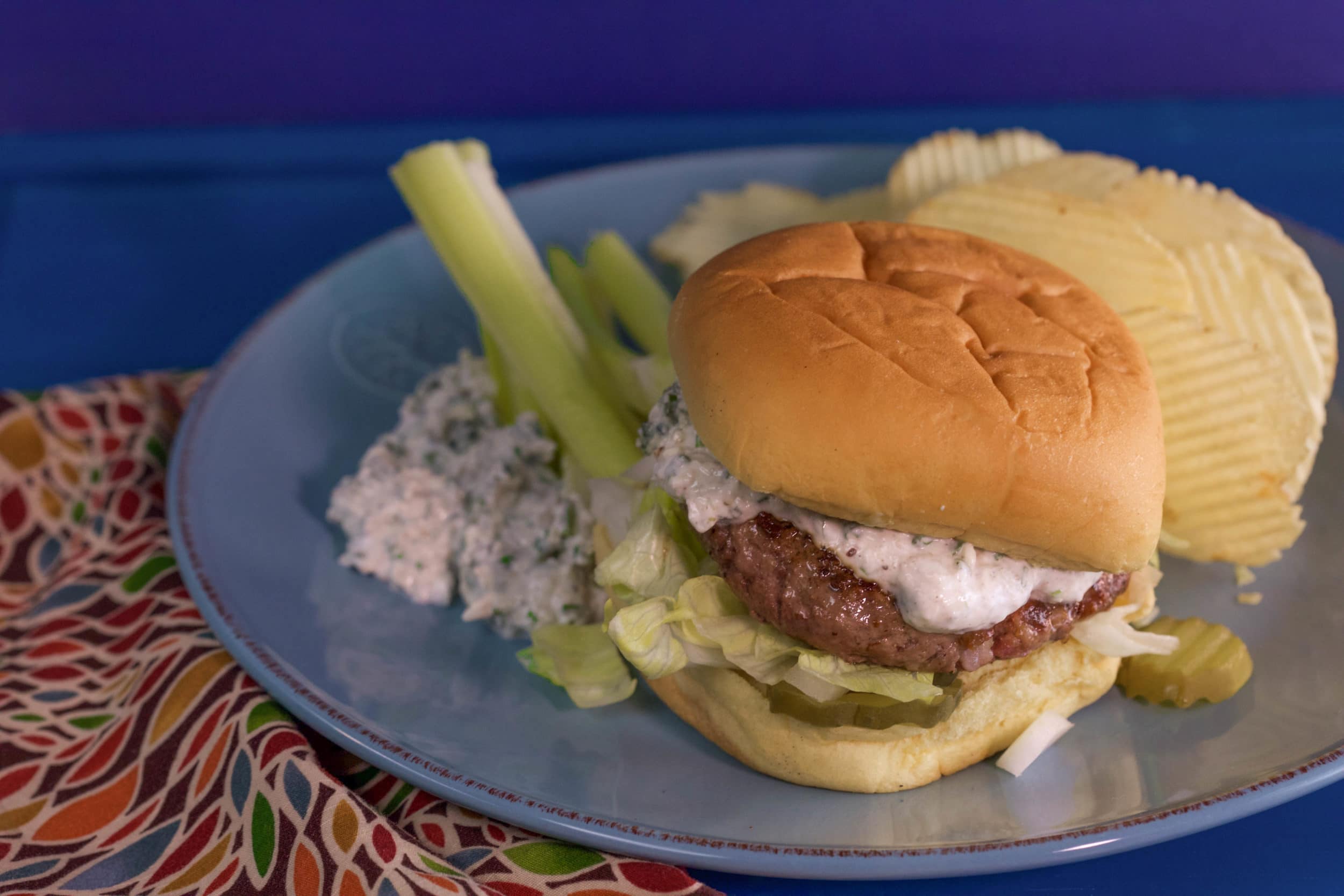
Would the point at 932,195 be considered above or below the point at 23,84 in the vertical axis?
above

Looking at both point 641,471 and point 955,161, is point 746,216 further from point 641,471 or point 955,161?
point 641,471

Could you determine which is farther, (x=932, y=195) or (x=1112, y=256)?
(x=932, y=195)

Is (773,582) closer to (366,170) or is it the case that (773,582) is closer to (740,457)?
(740,457)

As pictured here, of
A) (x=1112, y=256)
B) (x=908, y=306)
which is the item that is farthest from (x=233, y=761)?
(x=1112, y=256)

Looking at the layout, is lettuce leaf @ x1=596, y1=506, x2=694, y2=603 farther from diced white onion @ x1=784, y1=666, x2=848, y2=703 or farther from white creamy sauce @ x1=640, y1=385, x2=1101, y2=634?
diced white onion @ x1=784, y1=666, x2=848, y2=703

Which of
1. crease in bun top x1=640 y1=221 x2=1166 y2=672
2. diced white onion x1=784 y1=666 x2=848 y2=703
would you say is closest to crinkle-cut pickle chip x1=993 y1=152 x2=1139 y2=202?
crease in bun top x1=640 y1=221 x2=1166 y2=672

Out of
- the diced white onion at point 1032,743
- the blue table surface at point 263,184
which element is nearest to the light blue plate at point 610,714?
the diced white onion at point 1032,743
